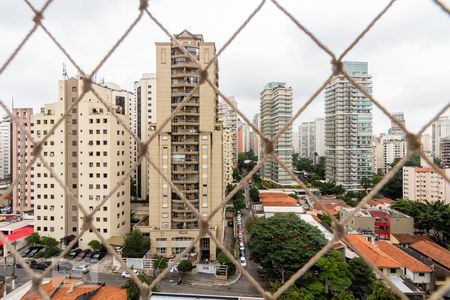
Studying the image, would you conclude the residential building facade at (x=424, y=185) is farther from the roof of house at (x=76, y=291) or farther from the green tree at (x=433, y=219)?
the roof of house at (x=76, y=291)

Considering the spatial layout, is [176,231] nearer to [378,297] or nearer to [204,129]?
[204,129]

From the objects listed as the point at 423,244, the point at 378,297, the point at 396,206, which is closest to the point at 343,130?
the point at 396,206

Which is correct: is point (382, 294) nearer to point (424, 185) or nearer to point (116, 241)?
point (116, 241)

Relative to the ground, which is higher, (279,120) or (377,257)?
(279,120)

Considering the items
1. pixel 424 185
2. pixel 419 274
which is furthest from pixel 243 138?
pixel 419 274

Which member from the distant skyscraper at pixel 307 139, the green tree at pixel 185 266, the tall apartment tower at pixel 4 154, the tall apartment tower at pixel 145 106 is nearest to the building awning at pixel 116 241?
the green tree at pixel 185 266

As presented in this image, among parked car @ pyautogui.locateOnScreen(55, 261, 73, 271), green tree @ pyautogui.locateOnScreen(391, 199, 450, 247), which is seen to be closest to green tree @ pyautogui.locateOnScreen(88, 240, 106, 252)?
parked car @ pyautogui.locateOnScreen(55, 261, 73, 271)

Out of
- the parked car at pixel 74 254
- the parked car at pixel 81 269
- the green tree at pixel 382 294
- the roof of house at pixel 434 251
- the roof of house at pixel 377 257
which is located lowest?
the parked car at pixel 74 254
